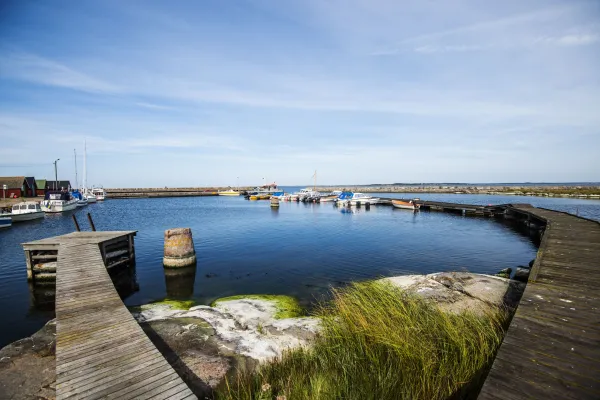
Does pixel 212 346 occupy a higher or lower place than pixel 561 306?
lower

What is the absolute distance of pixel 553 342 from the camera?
206 inches

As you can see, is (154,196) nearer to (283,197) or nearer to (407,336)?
(283,197)

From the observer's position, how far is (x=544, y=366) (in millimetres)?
4613

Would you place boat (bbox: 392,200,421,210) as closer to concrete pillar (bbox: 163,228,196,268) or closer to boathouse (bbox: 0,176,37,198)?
concrete pillar (bbox: 163,228,196,268)

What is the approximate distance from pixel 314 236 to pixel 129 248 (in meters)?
15.6

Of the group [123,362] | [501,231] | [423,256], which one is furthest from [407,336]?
[501,231]

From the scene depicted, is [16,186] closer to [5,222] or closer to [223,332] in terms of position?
[5,222]

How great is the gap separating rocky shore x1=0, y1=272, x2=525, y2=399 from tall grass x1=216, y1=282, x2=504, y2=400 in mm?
704

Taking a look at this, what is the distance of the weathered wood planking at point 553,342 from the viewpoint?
420 centimetres

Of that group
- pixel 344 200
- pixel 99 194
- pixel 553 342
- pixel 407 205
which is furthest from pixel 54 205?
pixel 553 342

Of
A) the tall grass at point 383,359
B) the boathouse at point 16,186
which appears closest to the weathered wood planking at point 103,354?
the tall grass at point 383,359

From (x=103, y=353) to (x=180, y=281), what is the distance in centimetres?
1001

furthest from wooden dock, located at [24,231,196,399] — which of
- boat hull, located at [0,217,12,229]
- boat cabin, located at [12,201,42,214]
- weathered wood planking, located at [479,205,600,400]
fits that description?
boat cabin, located at [12,201,42,214]

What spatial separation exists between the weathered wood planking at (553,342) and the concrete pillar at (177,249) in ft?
53.0
